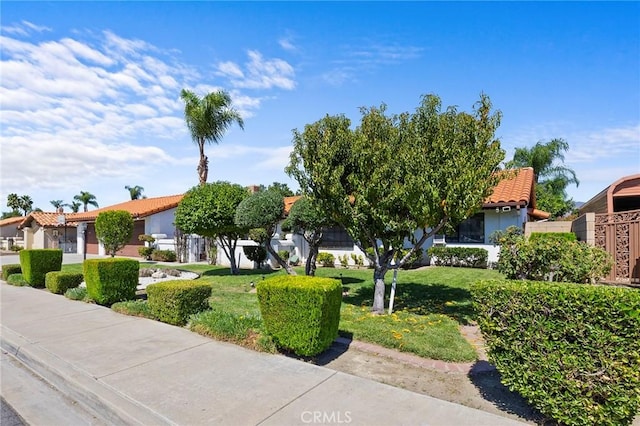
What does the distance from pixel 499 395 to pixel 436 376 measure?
2.56 ft

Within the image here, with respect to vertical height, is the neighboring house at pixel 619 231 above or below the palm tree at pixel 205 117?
below

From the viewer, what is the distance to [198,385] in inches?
171

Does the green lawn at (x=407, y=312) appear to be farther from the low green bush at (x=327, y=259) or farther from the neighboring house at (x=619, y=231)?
the low green bush at (x=327, y=259)

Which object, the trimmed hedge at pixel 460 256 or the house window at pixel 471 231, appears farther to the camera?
the house window at pixel 471 231

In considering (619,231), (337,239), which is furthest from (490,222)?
(337,239)

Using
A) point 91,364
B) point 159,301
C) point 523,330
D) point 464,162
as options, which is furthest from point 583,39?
point 91,364

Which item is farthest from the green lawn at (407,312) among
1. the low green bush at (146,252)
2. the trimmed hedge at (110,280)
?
the low green bush at (146,252)

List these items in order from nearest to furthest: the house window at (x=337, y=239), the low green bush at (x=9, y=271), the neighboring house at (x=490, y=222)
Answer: the low green bush at (x=9, y=271) → the neighboring house at (x=490, y=222) → the house window at (x=337, y=239)

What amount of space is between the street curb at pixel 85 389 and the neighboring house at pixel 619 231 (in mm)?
13004

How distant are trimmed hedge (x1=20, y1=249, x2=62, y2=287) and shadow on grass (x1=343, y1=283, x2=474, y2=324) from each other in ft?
35.4

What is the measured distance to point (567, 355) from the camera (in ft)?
10.7

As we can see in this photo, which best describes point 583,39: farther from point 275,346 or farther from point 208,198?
point 208,198

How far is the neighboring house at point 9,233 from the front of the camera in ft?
129

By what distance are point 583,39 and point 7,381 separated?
46.6ft
